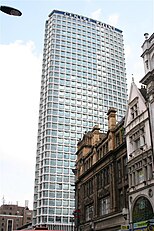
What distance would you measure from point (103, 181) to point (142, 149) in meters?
13.3

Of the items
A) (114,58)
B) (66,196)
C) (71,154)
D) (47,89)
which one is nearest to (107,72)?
(114,58)

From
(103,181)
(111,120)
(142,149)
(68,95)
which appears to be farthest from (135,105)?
(68,95)

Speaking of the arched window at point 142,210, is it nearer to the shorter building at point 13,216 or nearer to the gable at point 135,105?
the gable at point 135,105

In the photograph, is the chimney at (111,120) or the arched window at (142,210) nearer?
the arched window at (142,210)

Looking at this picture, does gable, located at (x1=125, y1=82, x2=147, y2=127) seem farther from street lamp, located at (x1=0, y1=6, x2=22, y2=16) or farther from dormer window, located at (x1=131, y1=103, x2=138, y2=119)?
street lamp, located at (x1=0, y1=6, x2=22, y2=16)

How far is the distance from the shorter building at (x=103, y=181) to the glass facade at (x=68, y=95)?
47732mm

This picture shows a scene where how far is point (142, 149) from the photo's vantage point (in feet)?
110

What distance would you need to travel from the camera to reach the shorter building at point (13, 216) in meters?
148

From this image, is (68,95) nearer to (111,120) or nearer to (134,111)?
(111,120)

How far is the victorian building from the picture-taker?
104ft

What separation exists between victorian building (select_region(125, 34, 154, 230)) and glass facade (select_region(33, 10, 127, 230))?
2765 inches

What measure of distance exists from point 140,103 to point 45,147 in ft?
252

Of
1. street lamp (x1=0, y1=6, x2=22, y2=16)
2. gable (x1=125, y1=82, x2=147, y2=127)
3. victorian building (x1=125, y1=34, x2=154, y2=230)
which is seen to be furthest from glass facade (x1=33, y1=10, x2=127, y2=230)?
street lamp (x1=0, y1=6, x2=22, y2=16)

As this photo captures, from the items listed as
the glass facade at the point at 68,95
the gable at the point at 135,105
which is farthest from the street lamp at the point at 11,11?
the glass facade at the point at 68,95
